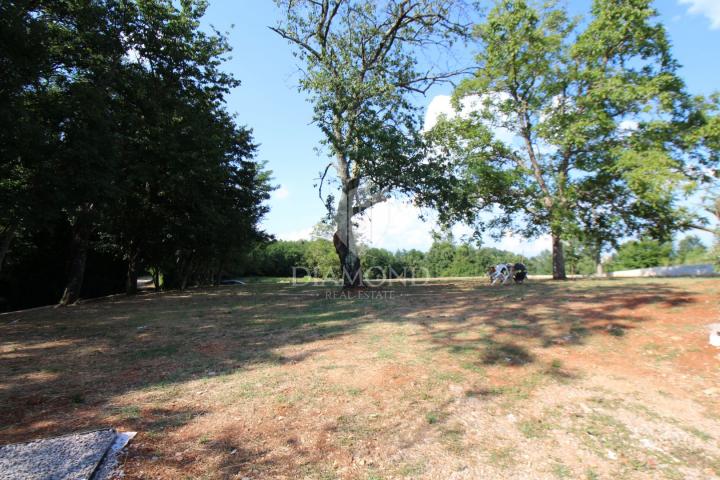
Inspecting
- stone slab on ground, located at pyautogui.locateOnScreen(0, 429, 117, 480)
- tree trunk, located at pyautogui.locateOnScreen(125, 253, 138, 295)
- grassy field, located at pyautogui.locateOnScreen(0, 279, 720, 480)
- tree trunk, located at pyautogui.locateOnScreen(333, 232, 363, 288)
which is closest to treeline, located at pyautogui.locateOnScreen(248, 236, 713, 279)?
tree trunk, located at pyautogui.locateOnScreen(125, 253, 138, 295)

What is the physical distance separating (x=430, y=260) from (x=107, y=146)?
54.0 m

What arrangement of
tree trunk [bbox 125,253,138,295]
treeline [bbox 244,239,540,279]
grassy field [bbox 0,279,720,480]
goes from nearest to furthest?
1. grassy field [bbox 0,279,720,480]
2. tree trunk [bbox 125,253,138,295]
3. treeline [bbox 244,239,540,279]

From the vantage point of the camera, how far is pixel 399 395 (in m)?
3.76

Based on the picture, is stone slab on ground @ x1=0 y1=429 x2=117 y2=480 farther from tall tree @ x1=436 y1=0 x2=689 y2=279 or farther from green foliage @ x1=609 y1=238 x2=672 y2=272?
green foliage @ x1=609 y1=238 x2=672 y2=272

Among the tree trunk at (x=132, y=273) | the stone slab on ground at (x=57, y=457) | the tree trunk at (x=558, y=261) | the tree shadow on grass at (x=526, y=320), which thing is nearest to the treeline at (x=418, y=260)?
the tree trunk at (x=132, y=273)

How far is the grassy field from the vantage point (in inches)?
107

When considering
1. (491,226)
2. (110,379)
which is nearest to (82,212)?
(110,379)

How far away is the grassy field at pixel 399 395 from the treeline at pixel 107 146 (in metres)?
4.09

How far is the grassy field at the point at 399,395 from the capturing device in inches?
107

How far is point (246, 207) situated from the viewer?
21359mm

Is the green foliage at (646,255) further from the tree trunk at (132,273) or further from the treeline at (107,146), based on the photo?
the tree trunk at (132,273)

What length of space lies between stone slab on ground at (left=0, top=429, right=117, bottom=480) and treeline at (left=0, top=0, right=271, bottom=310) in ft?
23.3

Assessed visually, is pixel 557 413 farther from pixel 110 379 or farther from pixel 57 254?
pixel 57 254

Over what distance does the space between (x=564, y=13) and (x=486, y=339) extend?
18399mm
